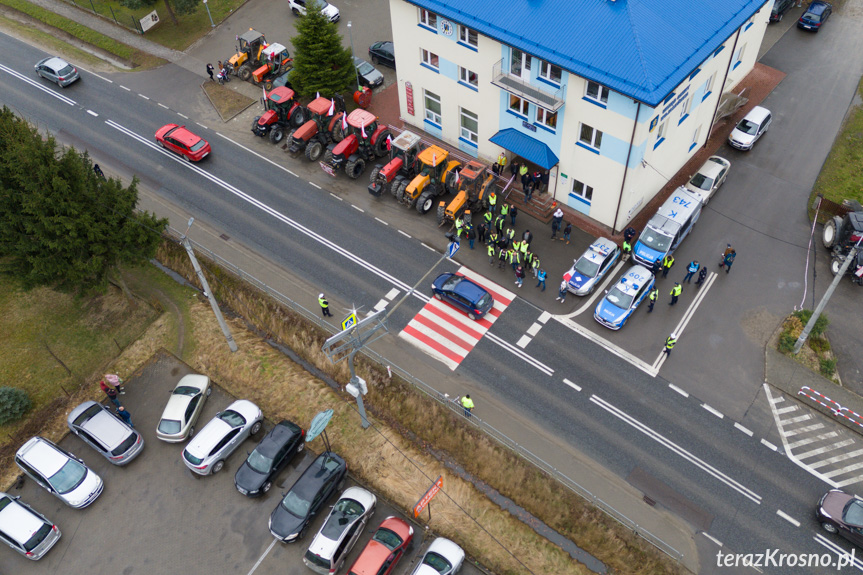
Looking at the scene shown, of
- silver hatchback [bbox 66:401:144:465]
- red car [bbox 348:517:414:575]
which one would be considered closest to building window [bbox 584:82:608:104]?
red car [bbox 348:517:414:575]

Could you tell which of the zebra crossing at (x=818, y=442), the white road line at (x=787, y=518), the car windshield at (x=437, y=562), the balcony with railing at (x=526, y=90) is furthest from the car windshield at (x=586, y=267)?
the car windshield at (x=437, y=562)

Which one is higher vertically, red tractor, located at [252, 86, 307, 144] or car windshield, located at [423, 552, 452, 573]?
red tractor, located at [252, 86, 307, 144]

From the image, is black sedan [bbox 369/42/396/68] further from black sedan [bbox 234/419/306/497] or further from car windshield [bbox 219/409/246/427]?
black sedan [bbox 234/419/306/497]

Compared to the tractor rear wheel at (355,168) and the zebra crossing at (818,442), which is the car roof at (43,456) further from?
the zebra crossing at (818,442)

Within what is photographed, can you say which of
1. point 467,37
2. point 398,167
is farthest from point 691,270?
point 398,167

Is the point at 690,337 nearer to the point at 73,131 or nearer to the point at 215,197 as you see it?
the point at 215,197

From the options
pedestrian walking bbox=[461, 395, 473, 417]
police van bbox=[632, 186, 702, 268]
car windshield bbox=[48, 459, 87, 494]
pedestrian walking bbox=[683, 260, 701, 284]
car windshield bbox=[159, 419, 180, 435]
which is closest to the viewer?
car windshield bbox=[48, 459, 87, 494]
